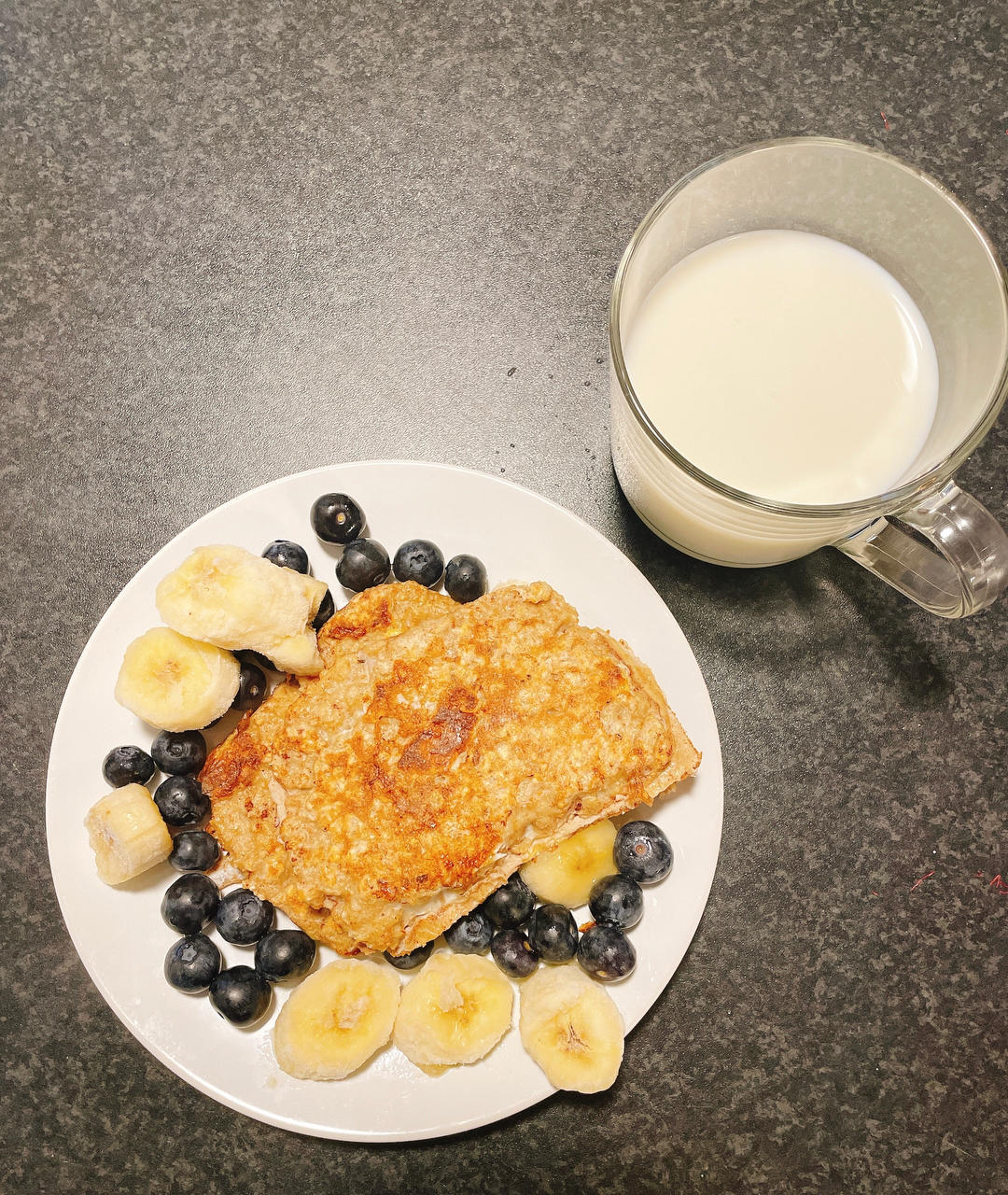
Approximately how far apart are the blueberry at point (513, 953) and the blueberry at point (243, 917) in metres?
0.44

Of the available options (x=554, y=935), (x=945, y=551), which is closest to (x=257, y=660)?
(x=554, y=935)

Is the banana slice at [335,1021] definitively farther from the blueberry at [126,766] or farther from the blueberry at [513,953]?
the blueberry at [126,766]

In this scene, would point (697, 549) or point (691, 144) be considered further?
point (691, 144)

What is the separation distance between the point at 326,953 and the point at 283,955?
0.37 ft

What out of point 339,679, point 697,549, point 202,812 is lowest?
point 202,812

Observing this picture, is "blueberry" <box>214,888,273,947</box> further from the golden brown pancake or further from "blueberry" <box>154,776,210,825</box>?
"blueberry" <box>154,776,210,825</box>

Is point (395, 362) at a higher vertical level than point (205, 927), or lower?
higher

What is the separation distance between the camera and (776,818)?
2.06 metres

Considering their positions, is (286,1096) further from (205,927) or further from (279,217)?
(279,217)

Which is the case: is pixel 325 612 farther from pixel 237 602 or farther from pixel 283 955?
pixel 283 955

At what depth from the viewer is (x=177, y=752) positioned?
179 cm

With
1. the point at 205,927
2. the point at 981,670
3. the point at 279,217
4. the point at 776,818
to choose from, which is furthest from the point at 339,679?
the point at 981,670

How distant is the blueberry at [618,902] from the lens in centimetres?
174

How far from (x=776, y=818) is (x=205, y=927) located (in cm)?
121
